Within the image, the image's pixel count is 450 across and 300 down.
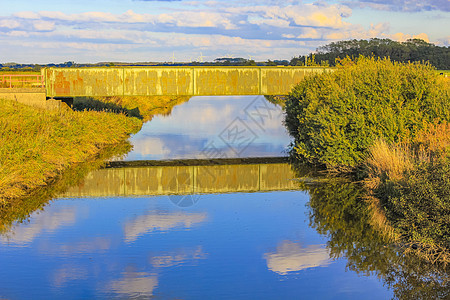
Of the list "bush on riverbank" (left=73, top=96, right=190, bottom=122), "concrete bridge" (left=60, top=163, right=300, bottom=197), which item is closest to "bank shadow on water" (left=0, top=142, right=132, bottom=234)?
"concrete bridge" (left=60, top=163, right=300, bottom=197)

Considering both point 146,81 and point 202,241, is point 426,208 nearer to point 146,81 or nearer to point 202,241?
point 202,241

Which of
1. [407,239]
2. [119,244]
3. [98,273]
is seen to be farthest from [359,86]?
[98,273]

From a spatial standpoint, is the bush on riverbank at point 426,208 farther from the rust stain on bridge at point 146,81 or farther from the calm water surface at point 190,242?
the rust stain on bridge at point 146,81

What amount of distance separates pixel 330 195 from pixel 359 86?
7.97 metres

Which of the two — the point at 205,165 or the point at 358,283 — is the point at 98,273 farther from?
the point at 205,165

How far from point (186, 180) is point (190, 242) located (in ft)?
37.5

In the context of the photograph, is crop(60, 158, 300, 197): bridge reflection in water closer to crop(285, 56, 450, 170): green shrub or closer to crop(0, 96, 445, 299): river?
crop(0, 96, 445, 299): river

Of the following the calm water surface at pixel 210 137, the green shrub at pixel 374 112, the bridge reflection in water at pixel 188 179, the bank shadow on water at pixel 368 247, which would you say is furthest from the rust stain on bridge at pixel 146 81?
the bank shadow on water at pixel 368 247

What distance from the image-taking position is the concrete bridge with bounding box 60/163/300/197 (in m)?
25.5

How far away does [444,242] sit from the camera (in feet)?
48.2

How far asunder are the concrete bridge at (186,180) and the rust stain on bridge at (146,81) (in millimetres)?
12713

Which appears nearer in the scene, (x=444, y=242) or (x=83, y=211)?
(x=444, y=242)

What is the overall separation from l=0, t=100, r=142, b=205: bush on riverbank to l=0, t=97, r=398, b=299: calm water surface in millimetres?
1598

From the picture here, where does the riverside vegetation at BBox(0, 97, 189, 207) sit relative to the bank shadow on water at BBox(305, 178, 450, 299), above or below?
above
